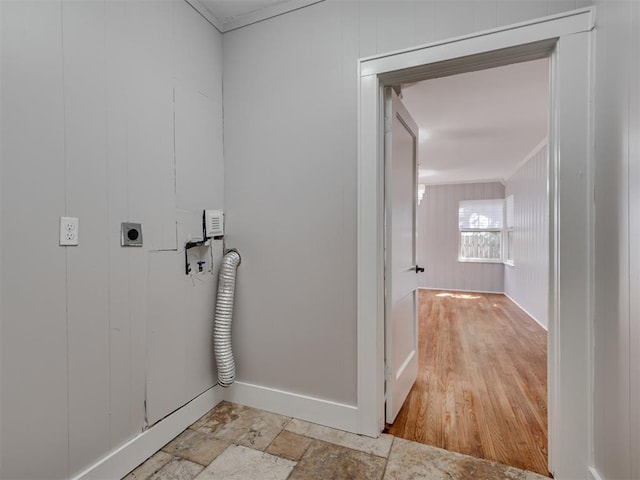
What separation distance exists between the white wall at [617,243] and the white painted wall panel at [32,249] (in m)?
2.18

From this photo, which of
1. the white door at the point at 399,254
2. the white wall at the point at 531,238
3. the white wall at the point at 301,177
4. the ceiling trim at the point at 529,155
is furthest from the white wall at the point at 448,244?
the white wall at the point at 301,177

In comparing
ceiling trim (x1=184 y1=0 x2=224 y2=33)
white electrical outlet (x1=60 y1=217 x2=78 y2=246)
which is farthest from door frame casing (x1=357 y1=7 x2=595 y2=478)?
white electrical outlet (x1=60 y1=217 x2=78 y2=246)

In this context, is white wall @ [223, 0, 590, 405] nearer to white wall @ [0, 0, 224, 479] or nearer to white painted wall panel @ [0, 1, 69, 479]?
white wall @ [0, 0, 224, 479]

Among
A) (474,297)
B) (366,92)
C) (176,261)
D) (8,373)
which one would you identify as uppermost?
(366,92)

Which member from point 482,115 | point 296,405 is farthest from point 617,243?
point 482,115

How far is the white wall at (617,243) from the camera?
3.76 feet

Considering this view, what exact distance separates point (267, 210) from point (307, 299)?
2.10 feet

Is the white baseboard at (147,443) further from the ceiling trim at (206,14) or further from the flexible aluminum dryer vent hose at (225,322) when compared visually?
the ceiling trim at (206,14)

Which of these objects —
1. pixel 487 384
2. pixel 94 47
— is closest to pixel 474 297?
pixel 487 384

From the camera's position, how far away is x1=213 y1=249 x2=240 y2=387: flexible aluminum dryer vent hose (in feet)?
7.03

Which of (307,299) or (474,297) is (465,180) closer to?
(474,297)

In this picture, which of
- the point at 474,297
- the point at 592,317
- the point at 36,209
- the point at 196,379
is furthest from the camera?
the point at 474,297

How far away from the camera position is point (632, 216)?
117 cm

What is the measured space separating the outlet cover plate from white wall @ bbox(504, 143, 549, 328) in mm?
4297
